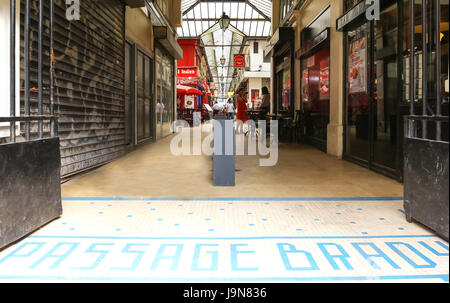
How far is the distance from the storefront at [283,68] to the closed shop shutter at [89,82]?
5185 millimetres

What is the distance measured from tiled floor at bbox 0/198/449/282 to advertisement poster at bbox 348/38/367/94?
3086 millimetres

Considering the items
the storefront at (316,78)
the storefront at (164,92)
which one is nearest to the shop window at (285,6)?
the storefront at (316,78)

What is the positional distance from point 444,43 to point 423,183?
1.85 m

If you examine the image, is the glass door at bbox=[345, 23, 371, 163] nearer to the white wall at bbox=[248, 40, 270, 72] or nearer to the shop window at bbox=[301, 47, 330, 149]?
the shop window at bbox=[301, 47, 330, 149]

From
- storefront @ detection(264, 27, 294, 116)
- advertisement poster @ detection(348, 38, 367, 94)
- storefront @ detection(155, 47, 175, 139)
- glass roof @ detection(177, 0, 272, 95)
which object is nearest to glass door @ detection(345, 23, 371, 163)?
advertisement poster @ detection(348, 38, 367, 94)

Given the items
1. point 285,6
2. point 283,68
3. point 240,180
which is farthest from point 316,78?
point 285,6

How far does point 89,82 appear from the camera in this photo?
6.00 m

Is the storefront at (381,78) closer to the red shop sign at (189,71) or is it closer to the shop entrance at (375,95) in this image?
the shop entrance at (375,95)

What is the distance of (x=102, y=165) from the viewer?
6.49 metres

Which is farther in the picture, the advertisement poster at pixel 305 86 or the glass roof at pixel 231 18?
the glass roof at pixel 231 18

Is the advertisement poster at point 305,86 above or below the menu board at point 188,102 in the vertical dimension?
below

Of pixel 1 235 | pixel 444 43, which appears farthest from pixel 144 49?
pixel 1 235

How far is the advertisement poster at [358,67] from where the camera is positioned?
6125 mm

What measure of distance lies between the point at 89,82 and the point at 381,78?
166 inches
